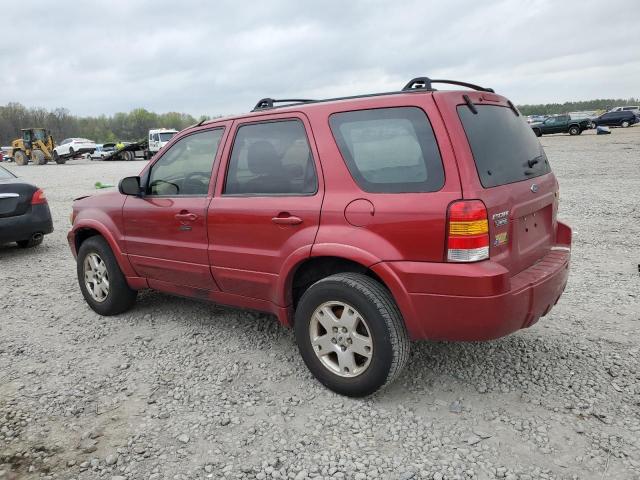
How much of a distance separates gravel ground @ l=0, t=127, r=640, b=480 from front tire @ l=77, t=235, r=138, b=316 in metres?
0.13

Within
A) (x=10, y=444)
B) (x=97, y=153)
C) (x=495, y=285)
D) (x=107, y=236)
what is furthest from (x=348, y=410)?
(x=97, y=153)

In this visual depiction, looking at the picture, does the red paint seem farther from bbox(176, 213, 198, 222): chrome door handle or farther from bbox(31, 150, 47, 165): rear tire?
bbox(31, 150, 47, 165): rear tire

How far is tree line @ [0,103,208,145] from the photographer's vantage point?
9369cm

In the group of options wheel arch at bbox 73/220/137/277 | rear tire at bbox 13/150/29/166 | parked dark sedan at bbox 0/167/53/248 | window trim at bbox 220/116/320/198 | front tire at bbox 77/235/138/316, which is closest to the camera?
window trim at bbox 220/116/320/198

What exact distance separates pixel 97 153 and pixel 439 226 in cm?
4592

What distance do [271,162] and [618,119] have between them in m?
44.0

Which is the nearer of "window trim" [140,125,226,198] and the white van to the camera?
"window trim" [140,125,226,198]

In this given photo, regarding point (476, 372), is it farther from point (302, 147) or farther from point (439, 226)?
point (302, 147)

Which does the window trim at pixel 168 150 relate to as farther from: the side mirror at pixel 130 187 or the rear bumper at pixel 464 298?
the rear bumper at pixel 464 298

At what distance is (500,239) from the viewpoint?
2.78 m

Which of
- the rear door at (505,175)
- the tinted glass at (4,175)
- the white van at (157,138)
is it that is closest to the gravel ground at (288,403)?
the rear door at (505,175)

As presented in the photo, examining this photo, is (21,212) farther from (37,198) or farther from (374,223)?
→ (374,223)

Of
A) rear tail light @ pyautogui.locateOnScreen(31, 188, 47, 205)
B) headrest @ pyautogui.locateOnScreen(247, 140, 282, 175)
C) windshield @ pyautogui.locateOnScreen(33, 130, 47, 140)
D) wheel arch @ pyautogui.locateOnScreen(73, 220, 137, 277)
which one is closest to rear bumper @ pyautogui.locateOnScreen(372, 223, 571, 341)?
headrest @ pyautogui.locateOnScreen(247, 140, 282, 175)

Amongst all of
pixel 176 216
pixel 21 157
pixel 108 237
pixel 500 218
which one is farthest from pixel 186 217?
pixel 21 157
